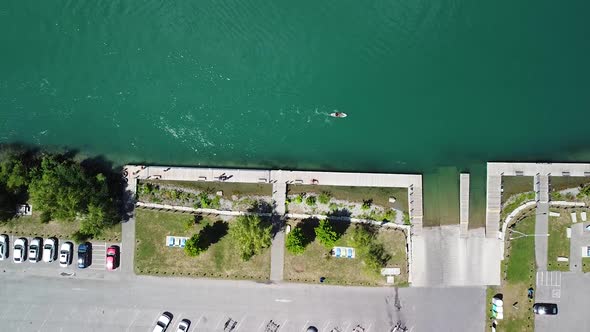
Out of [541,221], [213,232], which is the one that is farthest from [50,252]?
[541,221]

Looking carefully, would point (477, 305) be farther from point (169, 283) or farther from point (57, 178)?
point (57, 178)

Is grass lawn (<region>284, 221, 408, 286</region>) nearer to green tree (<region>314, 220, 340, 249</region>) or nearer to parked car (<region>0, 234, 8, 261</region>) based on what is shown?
green tree (<region>314, 220, 340, 249</region>)

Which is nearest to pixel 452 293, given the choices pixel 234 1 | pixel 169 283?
pixel 169 283

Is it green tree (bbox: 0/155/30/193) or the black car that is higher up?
green tree (bbox: 0/155/30/193)

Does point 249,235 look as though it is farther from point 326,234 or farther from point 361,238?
point 361,238

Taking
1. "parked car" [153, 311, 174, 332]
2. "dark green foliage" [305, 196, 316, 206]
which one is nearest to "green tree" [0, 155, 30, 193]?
"parked car" [153, 311, 174, 332]
